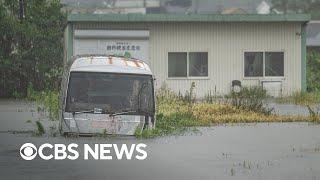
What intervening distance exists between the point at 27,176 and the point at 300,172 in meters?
4.62

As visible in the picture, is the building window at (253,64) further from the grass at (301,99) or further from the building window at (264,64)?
the grass at (301,99)

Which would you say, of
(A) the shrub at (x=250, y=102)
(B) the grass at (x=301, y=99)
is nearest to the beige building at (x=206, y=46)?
(B) the grass at (x=301, y=99)

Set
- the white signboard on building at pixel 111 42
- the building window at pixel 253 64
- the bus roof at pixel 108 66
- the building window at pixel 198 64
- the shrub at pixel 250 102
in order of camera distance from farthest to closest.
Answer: the building window at pixel 253 64, the building window at pixel 198 64, the white signboard on building at pixel 111 42, the shrub at pixel 250 102, the bus roof at pixel 108 66

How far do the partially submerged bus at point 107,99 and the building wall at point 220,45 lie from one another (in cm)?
1397

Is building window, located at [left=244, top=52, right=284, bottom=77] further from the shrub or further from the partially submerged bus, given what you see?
the partially submerged bus

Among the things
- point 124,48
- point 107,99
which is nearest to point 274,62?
point 124,48

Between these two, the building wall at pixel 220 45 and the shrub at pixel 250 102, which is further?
the building wall at pixel 220 45

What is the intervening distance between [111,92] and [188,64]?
1511 centimetres

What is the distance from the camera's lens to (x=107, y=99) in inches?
712

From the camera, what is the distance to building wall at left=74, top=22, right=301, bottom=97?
32.7 meters

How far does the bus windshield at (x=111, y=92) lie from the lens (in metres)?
17.9

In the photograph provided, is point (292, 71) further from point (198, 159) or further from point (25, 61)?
point (198, 159)

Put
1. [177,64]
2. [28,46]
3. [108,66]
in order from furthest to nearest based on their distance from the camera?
[28,46]
[177,64]
[108,66]

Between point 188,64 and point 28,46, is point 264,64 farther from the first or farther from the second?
point 28,46
